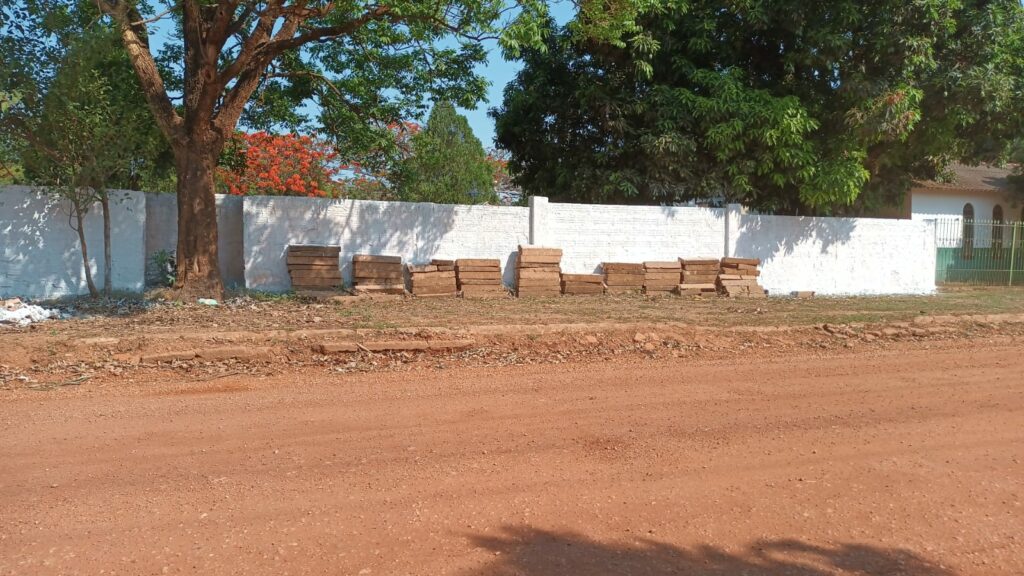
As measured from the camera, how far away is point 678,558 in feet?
12.5

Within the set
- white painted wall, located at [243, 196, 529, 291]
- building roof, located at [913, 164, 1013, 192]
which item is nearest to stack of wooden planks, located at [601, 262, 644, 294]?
white painted wall, located at [243, 196, 529, 291]

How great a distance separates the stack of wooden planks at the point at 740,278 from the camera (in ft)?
50.6

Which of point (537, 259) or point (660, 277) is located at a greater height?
point (537, 259)

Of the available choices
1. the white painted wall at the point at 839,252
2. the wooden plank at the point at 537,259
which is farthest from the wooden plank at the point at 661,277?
the wooden plank at the point at 537,259

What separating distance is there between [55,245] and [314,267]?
13.3 ft

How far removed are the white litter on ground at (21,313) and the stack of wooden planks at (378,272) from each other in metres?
4.69

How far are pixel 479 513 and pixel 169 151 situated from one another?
12.0 m

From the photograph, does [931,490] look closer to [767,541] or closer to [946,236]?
[767,541]

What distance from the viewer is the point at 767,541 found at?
4051mm

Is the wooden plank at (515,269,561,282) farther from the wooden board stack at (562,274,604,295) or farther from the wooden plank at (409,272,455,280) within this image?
the wooden plank at (409,272,455,280)

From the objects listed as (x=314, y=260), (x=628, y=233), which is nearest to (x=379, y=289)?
(x=314, y=260)

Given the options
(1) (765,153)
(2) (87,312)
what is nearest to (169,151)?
(2) (87,312)

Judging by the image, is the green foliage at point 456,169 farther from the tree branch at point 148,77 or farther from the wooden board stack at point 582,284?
the tree branch at point 148,77

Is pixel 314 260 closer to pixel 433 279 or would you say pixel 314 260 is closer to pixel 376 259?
pixel 376 259
